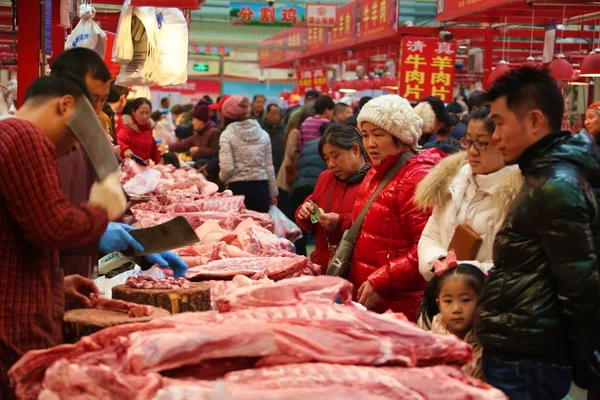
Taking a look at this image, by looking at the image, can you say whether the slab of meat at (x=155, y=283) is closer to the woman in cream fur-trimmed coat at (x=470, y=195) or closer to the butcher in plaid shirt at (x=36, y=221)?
the butcher in plaid shirt at (x=36, y=221)

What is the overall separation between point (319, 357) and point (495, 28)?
53.2 feet

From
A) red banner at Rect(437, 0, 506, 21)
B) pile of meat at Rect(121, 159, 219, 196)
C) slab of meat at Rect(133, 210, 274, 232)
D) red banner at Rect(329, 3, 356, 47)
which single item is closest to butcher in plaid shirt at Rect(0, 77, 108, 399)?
slab of meat at Rect(133, 210, 274, 232)

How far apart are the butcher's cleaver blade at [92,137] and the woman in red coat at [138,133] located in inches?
265

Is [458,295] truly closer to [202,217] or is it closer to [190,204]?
[202,217]

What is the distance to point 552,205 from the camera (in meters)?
3.12

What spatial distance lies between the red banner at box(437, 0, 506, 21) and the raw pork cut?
30.3ft

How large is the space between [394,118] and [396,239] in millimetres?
637

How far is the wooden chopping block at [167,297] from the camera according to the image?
340 centimetres

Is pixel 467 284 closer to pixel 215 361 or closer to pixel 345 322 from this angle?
pixel 345 322

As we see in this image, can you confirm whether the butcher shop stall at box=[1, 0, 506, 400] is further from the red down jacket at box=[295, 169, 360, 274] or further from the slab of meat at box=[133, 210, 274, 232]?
the slab of meat at box=[133, 210, 274, 232]

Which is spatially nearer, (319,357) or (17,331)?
(319,357)

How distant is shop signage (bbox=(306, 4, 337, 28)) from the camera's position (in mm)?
22859

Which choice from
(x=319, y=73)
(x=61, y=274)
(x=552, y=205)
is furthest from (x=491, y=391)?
(x=319, y=73)

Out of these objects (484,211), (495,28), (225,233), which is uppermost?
(495,28)
